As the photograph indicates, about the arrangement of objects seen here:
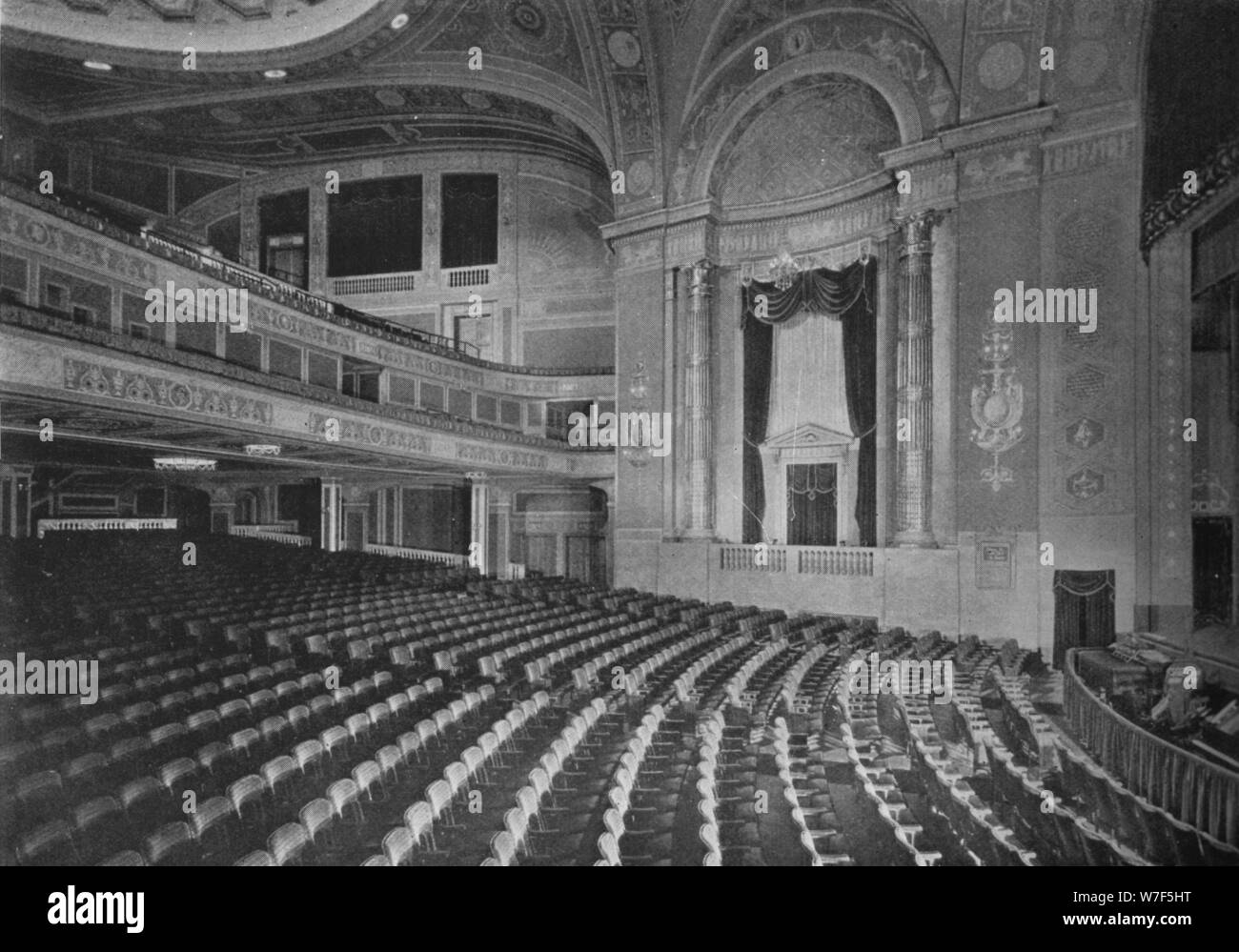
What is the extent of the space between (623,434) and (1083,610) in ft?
23.1

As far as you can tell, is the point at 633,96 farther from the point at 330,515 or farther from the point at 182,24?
the point at 330,515

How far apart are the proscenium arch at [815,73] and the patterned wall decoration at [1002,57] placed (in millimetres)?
813

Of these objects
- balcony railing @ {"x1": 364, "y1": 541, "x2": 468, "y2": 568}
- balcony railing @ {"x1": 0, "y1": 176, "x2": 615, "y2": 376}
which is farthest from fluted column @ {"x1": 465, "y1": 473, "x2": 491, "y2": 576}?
balcony railing @ {"x1": 0, "y1": 176, "x2": 615, "y2": 376}

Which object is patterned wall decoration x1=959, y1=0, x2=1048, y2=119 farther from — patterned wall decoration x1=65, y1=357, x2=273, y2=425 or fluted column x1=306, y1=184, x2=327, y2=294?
fluted column x1=306, y1=184, x2=327, y2=294

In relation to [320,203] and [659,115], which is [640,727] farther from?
[320,203]

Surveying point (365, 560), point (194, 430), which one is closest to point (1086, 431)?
point (194, 430)

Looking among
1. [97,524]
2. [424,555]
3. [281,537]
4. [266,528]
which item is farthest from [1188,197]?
[97,524]

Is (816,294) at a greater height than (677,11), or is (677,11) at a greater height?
(677,11)

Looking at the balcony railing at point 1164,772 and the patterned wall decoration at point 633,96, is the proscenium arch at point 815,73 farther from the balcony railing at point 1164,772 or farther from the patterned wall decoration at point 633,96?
the balcony railing at point 1164,772

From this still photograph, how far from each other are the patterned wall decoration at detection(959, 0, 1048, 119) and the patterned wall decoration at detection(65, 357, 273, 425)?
9172 millimetres

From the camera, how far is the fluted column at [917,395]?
982cm

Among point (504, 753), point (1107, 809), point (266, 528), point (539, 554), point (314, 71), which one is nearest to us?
point (1107, 809)

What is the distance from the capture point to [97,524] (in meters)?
14.9

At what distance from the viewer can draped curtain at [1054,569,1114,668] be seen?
7.79m
